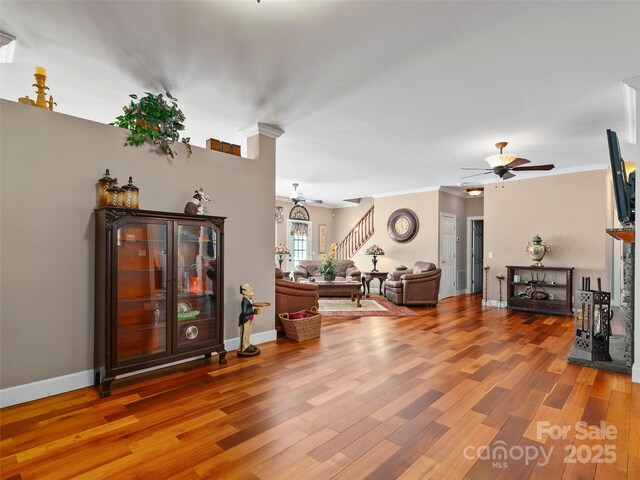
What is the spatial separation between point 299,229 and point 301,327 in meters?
6.44

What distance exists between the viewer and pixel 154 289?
3217 mm

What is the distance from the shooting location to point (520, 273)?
7.03m

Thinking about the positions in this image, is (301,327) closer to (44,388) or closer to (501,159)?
(44,388)

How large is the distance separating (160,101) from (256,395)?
2.90 metres

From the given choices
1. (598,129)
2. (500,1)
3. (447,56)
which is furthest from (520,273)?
(500,1)

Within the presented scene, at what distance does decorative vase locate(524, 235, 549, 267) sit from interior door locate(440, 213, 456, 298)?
7.37 feet

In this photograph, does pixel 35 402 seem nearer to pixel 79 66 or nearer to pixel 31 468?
pixel 31 468

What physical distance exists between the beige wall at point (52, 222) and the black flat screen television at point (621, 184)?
14.5 feet

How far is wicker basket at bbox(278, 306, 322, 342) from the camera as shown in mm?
4472

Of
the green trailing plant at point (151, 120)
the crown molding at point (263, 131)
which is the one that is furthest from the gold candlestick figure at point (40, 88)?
the crown molding at point (263, 131)

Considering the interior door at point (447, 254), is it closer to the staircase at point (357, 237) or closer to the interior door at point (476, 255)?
the interior door at point (476, 255)

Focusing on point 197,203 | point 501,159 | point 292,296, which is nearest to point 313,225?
point 292,296

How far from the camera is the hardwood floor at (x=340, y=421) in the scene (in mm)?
1916

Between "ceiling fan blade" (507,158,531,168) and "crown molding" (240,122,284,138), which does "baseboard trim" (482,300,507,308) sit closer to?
"ceiling fan blade" (507,158,531,168)
